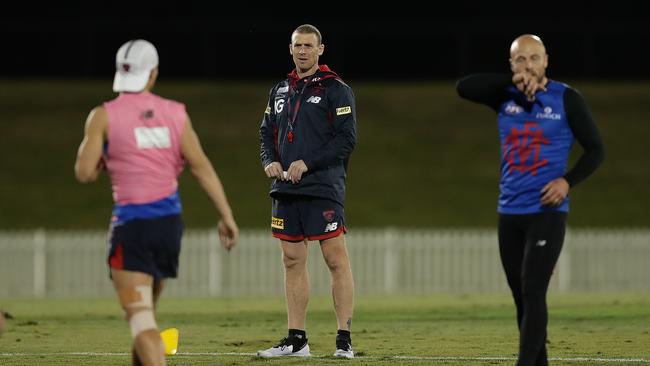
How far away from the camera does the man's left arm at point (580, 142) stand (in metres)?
7.53

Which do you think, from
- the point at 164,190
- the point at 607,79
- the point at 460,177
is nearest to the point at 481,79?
the point at 164,190

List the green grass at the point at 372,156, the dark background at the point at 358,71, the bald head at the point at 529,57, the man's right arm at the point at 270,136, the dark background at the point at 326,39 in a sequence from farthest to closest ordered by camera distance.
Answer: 1. the dark background at the point at 326,39
2. the dark background at the point at 358,71
3. the green grass at the point at 372,156
4. the man's right arm at the point at 270,136
5. the bald head at the point at 529,57

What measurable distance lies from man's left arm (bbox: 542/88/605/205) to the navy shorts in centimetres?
229

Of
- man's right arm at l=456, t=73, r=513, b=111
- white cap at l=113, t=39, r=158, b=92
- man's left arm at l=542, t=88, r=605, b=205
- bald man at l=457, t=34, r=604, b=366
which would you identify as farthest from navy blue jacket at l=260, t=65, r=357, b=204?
white cap at l=113, t=39, r=158, b=92

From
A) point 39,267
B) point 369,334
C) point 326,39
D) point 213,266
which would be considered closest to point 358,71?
point 326,39

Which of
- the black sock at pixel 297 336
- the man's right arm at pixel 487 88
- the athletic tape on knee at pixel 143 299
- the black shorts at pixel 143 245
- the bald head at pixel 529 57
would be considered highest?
the bald head at pixel 529 57

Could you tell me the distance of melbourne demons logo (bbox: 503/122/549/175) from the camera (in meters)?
7.61

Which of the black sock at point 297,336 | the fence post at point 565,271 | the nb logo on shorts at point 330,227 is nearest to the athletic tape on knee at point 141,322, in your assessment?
the black sock at point 297,336

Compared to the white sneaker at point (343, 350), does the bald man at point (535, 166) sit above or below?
above

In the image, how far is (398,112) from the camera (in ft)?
120

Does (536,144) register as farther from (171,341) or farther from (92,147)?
(171,341)

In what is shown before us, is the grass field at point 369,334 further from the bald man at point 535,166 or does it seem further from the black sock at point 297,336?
the bald man at point 535,166

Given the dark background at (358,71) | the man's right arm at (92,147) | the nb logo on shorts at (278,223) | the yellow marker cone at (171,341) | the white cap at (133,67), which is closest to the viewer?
the man's right arm at (92,147)

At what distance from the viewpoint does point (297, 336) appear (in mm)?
9414
